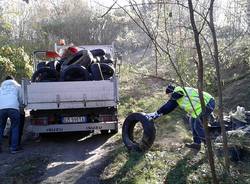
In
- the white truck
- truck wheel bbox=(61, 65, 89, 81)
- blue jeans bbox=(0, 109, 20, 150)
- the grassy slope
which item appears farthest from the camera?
truck wheel bbox=(61, 65, 89, 81)

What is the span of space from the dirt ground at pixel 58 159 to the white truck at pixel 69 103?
444 mm

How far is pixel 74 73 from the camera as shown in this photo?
1045cm

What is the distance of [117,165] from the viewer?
25.6 feet

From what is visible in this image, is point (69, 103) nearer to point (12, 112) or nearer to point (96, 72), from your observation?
point (96, 72)

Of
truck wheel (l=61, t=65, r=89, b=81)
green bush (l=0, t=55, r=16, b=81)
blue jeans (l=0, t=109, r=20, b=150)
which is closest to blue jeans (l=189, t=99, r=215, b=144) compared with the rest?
truck wheel (l=61, t=65, r=89, b=81)

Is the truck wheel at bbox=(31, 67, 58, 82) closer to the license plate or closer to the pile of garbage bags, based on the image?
the pile of garbage bags

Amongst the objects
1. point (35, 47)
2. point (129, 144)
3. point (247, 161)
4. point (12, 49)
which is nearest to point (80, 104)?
point (129, 144)

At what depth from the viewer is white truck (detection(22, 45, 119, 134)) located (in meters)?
9.81

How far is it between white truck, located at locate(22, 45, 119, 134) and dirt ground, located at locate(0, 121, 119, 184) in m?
0.44

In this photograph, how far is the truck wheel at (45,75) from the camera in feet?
36.0

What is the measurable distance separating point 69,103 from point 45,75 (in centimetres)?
145

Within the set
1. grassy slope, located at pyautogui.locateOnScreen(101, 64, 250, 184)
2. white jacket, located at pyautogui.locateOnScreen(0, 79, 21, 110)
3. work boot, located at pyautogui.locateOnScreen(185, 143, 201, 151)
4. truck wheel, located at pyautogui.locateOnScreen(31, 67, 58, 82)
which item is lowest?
grassy slope, located at pyautogui.locateOnScreen(101, 64, 250, 184)

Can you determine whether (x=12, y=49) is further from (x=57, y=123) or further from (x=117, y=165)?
(x=117, y=165)

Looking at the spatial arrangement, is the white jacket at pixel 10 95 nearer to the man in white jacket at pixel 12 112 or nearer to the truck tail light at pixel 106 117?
the man in white jacket at pixel 12 112
